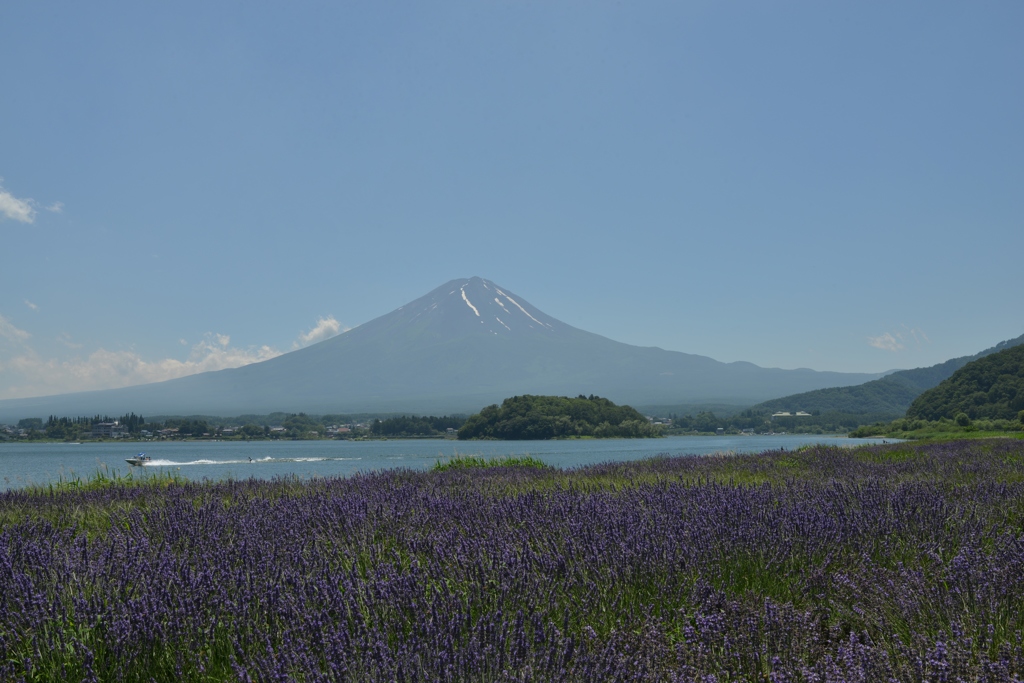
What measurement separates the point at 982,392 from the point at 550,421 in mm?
49142

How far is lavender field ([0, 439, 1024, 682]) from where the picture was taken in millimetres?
2297

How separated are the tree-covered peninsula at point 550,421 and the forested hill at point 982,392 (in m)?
34.5

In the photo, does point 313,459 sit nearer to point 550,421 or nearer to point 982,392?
point 550,421

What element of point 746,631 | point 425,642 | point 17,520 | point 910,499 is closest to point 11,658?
point 425,642

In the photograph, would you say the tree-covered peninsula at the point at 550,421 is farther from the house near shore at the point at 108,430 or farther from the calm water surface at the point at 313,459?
the house near shore at the point at 108,430

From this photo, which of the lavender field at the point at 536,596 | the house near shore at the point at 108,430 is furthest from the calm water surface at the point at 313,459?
the house near shore at the point at 108,430

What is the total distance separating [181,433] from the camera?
12119 cm

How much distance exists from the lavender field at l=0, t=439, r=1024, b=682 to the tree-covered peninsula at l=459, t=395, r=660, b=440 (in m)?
85.9

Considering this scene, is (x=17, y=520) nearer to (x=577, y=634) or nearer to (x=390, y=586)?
(x=390, y=586)

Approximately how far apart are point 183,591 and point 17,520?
12.7 feet

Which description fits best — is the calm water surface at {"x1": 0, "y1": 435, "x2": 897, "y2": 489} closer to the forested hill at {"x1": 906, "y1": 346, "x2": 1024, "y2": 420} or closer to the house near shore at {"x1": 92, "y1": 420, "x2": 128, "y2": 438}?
the forested hill at {"x1": 906, "y1": 346, "x2": 1024, "y2": 420}

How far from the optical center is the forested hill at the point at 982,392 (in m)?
74.4

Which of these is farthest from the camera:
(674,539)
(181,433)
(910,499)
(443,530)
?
(181,433)

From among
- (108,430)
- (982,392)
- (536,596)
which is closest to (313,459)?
(536,596)
